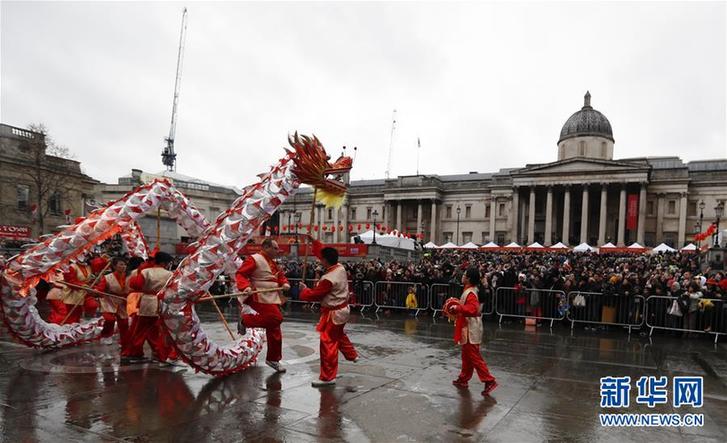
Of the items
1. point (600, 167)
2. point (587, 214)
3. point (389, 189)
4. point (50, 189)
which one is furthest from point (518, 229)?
point (50, 189)

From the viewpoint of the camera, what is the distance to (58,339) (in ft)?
29.1

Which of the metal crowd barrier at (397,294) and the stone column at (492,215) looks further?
the stone column at (492,215)

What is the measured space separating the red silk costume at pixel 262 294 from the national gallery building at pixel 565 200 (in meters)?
47.4

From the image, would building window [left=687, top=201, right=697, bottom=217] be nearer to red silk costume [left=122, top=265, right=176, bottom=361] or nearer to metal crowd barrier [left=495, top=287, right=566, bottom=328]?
metal crowd barrier [left=495, top=287, right=566, bottom=328]

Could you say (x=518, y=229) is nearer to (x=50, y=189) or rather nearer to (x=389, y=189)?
(x=389, y=189)

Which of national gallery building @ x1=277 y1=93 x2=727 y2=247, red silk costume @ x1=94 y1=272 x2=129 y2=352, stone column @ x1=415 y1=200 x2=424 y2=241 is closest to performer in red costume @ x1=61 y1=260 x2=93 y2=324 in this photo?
red silk costume @ x1=94 y1=272 x2=129 y2=352

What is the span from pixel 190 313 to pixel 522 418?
4646mm

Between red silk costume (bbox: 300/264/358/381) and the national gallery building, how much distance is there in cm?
4782

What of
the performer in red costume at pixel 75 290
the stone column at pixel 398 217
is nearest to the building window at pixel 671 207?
the stone column at pixel 398 217

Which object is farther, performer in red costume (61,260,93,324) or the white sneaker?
performer in red costume (61,260,93,324)

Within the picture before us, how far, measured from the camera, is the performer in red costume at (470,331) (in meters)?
6.79

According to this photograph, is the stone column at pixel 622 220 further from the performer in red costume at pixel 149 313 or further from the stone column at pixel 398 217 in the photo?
the performer in red costume at pixel 149 313

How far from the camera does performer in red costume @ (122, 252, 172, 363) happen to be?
26.2 ft

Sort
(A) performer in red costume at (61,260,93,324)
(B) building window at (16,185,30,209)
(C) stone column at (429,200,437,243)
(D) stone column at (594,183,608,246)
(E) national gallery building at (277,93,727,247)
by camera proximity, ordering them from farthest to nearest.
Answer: (C) stone column at (429,200,437,243) → (D) stone column at (594,183,608,246) → (E) national gallery building at (277,93,727,247) → (B) building window at (16,185,30,209) → (A) performer in red costume at (61,260,93,324)
